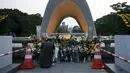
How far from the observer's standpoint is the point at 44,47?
12406 millimetres

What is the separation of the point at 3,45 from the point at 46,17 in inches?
925

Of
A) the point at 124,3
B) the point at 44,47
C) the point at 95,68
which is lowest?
the point at 95,68

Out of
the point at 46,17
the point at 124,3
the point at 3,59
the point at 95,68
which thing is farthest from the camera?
the point at 124,3

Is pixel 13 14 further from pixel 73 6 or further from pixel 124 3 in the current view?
pixel 73 6

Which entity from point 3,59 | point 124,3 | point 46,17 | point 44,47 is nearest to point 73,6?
point 46,17

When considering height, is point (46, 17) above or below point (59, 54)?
above

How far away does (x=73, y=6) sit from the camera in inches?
1419

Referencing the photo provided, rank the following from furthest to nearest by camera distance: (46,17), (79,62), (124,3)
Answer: (124,3) < (46,17) < (79,62)

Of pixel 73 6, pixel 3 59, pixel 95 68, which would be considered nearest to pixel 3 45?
pixel 3 59

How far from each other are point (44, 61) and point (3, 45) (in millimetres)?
2216

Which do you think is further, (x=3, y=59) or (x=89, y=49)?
(x=89, y=49)

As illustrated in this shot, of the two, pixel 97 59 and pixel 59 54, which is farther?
A: pixel 59 54

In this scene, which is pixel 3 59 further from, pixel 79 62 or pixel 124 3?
pixel 124 3

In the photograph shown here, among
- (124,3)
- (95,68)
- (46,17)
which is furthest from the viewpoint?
(124,3)
